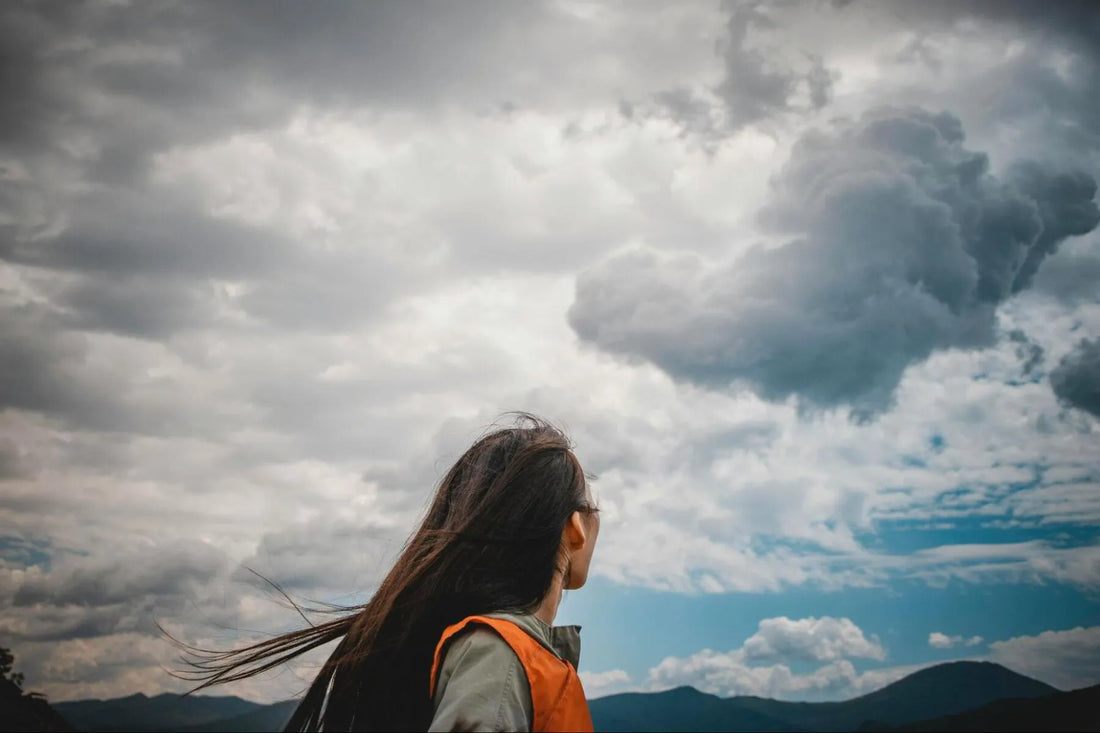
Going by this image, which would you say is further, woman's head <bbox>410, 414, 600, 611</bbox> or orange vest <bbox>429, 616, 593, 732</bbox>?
woman's head <bbox>410, 414, 600, 611</bbox>

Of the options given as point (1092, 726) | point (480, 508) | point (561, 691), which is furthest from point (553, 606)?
point (1092, 726)

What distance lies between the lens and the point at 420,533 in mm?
4410

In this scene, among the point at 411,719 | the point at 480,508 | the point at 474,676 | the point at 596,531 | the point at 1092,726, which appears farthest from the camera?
the point at 1092,726

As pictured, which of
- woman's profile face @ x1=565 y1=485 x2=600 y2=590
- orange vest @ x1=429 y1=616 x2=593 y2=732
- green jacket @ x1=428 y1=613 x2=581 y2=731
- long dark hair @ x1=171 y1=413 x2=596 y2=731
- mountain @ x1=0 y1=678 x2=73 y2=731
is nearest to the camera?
green jacket @ x1=428 y1=613 x2=581 y2=731

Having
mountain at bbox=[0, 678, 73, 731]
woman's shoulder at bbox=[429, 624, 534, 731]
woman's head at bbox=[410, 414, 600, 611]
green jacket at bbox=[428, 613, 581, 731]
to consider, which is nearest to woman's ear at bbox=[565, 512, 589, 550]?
woman's head at bbox=[410, 414, 600, 611]

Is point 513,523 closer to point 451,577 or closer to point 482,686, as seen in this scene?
point 451,577

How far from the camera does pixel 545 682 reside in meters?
3.06

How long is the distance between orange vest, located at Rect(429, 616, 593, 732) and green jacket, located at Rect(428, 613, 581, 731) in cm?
3

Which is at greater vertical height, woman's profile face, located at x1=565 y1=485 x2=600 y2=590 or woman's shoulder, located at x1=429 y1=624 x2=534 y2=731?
woman's profile face, located at x1=565 y1=485 x2=600 y2=590

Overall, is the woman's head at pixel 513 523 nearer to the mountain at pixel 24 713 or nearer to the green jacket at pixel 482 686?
the green jacket at pixel 482 686

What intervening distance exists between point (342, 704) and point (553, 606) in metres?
1.33

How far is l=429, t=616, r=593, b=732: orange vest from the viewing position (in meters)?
3.03

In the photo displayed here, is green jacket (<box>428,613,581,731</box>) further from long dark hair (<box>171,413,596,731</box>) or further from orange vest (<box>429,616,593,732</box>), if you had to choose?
long dark hair (<box>171,413,596,731</box>)

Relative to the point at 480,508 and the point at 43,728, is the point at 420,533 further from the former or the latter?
the point at 43,728
